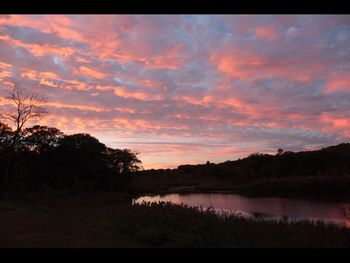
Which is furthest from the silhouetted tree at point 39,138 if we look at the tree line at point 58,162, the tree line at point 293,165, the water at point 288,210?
the tree line at point 293,165

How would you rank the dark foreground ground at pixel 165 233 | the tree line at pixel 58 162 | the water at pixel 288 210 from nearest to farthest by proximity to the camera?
the dark foreground ground at pixel 165 233, the water at pixel 288 210, the tree line at pixel 58 162

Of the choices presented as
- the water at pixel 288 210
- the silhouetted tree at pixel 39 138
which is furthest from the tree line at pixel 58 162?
the water at pixel 288 210

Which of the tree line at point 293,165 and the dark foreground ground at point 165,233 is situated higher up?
the tree line at point 293,165

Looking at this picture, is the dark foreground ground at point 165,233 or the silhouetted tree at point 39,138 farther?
the silhouetted tree at point 39,138

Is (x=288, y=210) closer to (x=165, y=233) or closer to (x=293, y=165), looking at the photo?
(x=165, y=233)

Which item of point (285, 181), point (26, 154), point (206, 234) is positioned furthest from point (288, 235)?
point (26, 154)

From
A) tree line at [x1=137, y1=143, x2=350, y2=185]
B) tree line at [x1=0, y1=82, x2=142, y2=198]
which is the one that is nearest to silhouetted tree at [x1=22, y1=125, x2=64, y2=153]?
tree line at [x1=0, y1=82, x2=142, y2=198]

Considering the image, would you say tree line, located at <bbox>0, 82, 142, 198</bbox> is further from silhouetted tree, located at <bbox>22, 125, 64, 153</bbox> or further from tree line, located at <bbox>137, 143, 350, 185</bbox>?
tree line, located at <bbox>137, 143, 350, 185</bbox>

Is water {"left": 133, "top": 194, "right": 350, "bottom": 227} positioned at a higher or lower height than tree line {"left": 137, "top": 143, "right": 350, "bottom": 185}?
lower

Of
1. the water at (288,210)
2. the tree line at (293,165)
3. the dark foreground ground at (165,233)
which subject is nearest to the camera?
the dark foreground ground at (165,233)

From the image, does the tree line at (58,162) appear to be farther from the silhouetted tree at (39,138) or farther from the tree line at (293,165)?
the tree line at (293,165)

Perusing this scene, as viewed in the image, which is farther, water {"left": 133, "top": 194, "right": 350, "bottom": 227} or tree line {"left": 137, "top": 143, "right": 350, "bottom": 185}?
tree line {"left": 137, "top": 143, "right": 350, "bottom": 185}

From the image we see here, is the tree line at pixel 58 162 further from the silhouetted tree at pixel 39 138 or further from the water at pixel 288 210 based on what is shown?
the water at pixel 288 210

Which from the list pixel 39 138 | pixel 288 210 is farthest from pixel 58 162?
pixel 288 210
